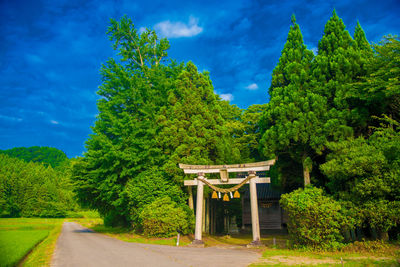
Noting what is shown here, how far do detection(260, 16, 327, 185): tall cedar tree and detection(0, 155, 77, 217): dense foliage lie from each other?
50469 millimetres

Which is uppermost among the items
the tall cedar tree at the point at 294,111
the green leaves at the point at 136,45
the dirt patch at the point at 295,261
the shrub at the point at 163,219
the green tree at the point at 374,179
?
the green leaves at the point at 136,45

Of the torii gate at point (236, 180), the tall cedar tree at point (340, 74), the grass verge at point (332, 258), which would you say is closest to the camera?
the grass verge at point (332, 258)

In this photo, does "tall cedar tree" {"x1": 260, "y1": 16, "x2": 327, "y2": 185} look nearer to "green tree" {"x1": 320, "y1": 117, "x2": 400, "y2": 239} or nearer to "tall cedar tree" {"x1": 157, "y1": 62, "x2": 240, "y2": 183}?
"green tree" {"x1": 320, "y1": 117, "x2": 400, "y2": 239}

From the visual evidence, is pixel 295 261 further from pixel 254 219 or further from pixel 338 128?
pixel 338 128

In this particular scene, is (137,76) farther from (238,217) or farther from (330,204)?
(330,204)

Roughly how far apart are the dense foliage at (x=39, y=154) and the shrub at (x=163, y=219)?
11005 centimetres

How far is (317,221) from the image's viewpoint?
10.9m

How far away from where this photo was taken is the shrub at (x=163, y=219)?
16250 mm

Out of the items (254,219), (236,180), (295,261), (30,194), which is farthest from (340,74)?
(30,194)

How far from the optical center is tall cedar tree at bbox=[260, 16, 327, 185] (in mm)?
13781

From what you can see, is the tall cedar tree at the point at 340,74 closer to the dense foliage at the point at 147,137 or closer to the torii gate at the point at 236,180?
the torii gate at the point at 236,180

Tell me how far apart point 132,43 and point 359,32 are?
1936 centimetres

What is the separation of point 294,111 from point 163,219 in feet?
34.3

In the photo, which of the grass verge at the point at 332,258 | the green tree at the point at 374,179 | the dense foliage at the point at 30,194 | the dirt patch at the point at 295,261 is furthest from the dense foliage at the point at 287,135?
the dense foliage at the point at 30,194
